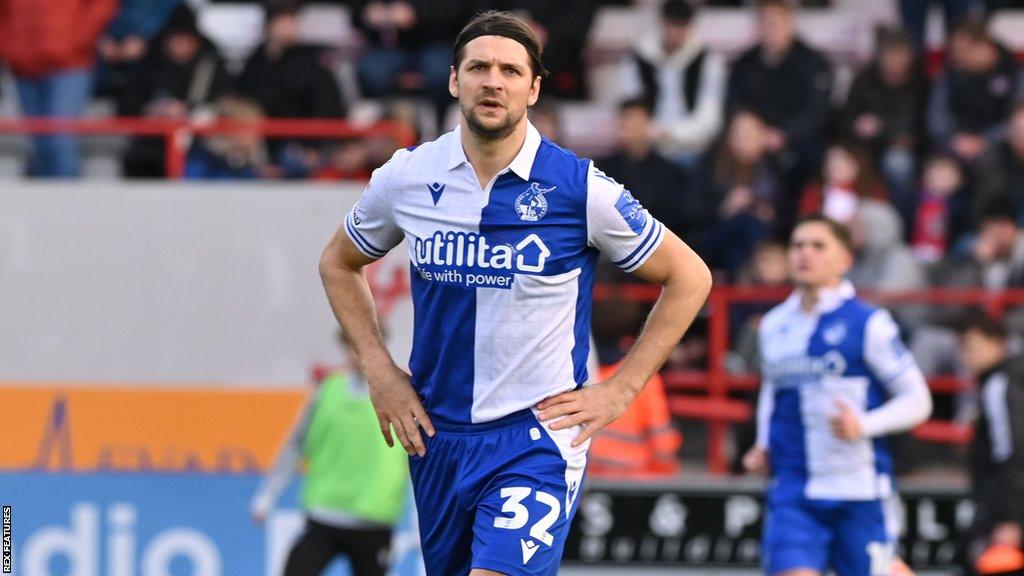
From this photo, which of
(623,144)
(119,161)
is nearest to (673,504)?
(623,144)

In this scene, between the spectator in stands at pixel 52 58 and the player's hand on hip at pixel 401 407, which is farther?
the spectator in stands at pixel 52 58

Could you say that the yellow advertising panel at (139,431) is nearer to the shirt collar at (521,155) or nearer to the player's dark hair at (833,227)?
the player's dark hair at (833,227)

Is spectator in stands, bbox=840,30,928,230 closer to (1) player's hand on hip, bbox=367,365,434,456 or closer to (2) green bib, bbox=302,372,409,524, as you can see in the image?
(2) green bib, bbox=302,372,409,524

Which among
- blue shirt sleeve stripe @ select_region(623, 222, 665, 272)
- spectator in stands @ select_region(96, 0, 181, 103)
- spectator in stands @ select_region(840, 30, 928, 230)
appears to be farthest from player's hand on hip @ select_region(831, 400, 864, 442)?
spectator in stands @ select_region(96, 0, 181, 103)

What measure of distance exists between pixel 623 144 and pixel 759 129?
99 centimetres

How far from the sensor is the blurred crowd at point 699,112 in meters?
12.3

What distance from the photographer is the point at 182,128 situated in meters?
12.0

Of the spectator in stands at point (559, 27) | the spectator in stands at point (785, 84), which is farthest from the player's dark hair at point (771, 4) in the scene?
the spectator in stands at point (559, 27)

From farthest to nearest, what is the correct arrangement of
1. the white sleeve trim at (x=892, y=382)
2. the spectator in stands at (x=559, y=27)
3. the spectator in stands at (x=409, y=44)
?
the spectator in stands at (x=559, y=27)
the spectator in stands at (x=409, y=44)
the white sleeve trim at (x=892, y=382)

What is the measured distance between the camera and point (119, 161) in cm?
1285

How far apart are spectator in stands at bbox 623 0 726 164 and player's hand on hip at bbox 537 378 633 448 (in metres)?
7.75

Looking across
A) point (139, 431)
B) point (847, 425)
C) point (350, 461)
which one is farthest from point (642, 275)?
point (139, 431)

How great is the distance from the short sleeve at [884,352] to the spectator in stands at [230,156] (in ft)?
16.1

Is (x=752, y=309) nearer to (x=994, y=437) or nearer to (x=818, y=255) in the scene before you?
(x=994, y=437)
